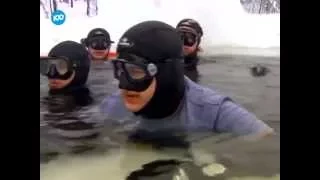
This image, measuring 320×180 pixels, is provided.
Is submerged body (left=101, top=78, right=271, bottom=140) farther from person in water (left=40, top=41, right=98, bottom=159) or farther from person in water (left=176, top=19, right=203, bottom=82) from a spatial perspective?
person in water (left=40, top=41, right=98, bottom=159)

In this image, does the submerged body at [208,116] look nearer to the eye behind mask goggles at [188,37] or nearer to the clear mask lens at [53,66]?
the eye behind mask goggles at [188,37]

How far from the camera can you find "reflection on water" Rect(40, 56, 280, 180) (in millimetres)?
1198

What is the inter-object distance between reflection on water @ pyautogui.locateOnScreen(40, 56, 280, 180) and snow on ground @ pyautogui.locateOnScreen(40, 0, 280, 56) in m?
0.05

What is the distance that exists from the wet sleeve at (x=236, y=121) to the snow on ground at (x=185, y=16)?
15 cm

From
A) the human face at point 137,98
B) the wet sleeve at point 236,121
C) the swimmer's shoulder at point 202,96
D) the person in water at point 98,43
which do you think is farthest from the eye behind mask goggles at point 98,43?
the wet sleeve at point 236,121

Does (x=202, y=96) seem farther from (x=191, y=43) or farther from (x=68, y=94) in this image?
(x=68, y=94)

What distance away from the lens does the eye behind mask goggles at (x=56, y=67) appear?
1.23 metres

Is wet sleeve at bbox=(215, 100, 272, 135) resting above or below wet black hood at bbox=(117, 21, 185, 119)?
below

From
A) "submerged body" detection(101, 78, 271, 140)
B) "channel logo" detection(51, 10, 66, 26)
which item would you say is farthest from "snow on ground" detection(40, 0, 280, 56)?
"submerged body" detection(101, 78, 271, 140)

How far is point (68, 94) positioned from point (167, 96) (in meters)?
0.25

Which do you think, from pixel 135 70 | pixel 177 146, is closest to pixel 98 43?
pixel 135 70
